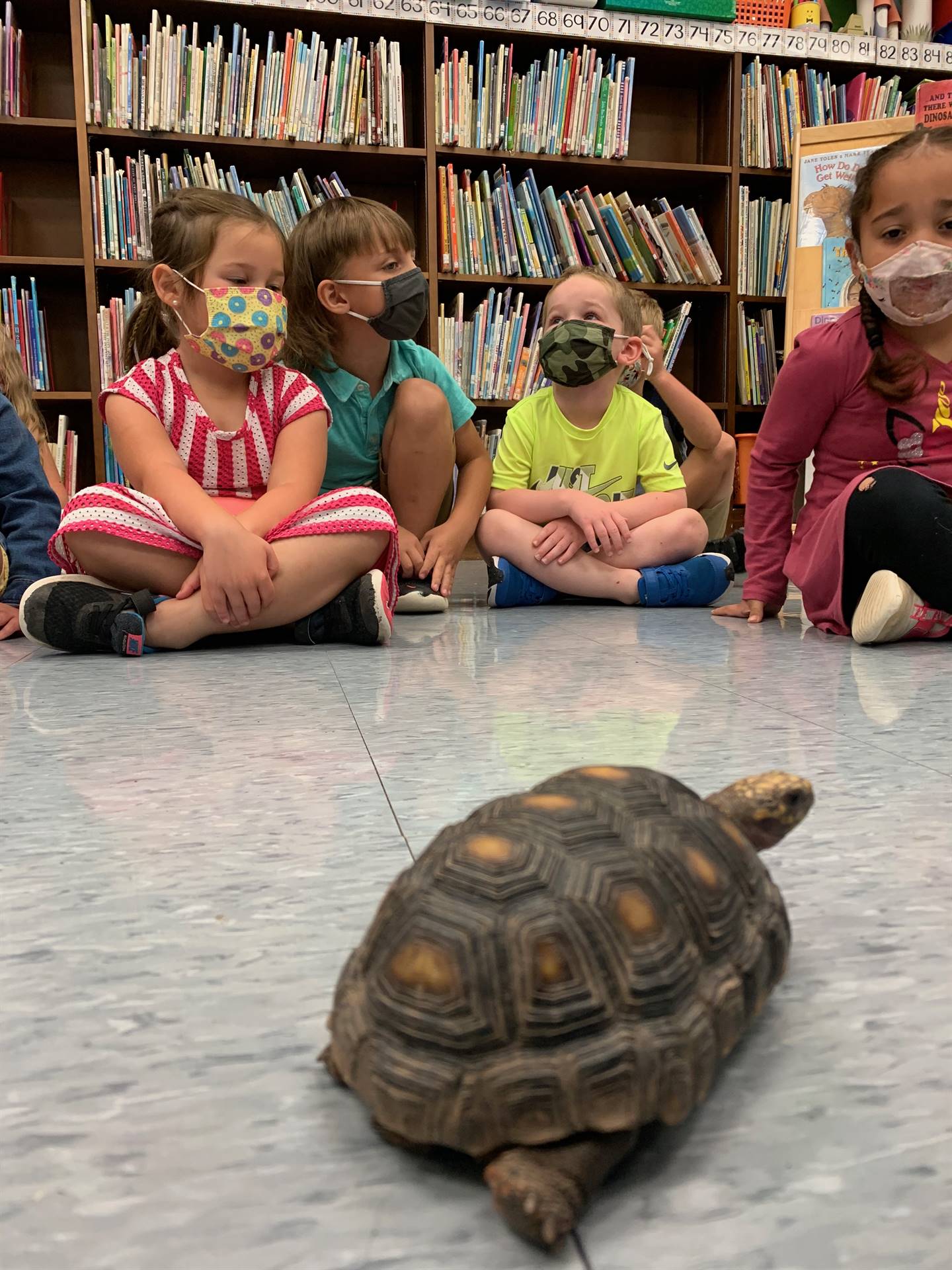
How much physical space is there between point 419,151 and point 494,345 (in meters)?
0.66

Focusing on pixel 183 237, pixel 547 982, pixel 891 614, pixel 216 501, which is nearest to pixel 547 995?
pixel 547 982

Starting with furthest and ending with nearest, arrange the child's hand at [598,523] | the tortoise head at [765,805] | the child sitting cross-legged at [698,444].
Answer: the child sitting cross-legged at [698,444], the child's hand at [598,523], the tortoise head at [765,805]

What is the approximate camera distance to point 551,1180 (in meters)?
0.33

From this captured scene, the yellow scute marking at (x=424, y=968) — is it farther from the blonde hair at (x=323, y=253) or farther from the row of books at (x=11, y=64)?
the row of books at (x=11, y=64)

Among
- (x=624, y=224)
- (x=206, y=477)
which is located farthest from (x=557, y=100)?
(x=206, y=477)

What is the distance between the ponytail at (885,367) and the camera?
161 centimetres

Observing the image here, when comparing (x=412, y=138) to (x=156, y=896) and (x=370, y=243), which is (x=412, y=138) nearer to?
(x=370, y=243)

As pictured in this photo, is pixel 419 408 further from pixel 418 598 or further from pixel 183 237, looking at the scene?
→ pixel 183 237

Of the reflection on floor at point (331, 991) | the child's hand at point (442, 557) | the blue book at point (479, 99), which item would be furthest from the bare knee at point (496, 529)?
the blue book at point (479, 99)

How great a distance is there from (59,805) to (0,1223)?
478mm

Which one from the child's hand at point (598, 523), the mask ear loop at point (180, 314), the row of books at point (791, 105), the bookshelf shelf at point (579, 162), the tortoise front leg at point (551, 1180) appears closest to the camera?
the tortoise front leg at point (551, 1180)

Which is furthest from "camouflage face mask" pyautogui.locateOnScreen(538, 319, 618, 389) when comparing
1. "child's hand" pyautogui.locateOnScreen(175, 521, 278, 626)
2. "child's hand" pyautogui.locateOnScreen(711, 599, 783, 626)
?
"child's hand" pyautogui.locateOnScreen(175, 521, 278, 626)

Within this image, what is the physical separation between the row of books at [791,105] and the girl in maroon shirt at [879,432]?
2284 mm

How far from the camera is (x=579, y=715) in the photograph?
106cm
